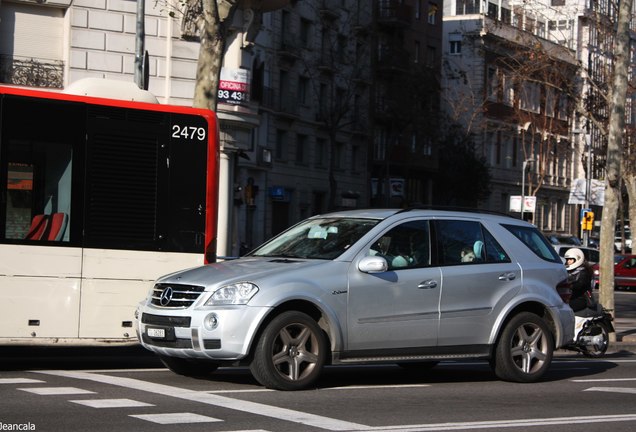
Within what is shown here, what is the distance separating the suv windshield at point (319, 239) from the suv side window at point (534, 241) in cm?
199

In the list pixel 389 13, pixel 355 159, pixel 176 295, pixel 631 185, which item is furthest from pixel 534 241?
pixel 389 13

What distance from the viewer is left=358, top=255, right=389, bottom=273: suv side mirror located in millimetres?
12008

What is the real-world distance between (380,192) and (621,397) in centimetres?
5356

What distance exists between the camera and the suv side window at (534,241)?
13.9 m

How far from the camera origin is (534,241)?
46.2 ft

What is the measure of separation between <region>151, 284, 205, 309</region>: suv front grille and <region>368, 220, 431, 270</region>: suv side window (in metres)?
1.83

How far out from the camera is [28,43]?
98.5 feet

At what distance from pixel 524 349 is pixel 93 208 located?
4.81 m

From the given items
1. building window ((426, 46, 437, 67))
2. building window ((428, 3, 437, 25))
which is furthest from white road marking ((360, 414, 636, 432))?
building window ((428, 3, 437, 25))

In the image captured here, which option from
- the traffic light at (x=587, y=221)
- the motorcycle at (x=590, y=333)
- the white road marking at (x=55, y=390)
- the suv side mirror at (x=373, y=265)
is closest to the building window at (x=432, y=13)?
the traffic light at (x=587, y=221)

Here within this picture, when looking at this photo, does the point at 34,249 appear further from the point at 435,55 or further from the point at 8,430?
the point at 435,55

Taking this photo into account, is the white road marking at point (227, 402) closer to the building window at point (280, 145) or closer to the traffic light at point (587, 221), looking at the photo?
the traffic light at point (587, 221)

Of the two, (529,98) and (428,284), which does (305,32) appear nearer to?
Result: (529,98)

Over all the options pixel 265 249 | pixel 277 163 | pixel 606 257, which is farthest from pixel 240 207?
pixel 265 249
